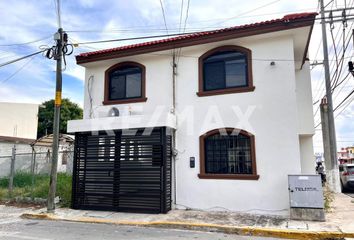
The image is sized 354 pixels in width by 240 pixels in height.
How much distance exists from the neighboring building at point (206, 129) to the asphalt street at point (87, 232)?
1.62 metres

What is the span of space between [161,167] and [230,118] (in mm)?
2832

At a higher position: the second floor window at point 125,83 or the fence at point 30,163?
the second floor window at point 125,83

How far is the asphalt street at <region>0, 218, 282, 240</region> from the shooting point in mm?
7094

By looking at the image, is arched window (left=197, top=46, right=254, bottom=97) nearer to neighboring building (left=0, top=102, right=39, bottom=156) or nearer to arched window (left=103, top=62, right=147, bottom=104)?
arched window (left=103, top=62, right=147, bottom=104)

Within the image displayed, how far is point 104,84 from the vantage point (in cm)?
1199

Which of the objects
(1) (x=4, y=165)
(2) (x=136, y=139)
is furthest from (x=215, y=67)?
(1) (x=4, y=165)

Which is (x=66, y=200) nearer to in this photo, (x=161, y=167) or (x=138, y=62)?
(x=161, y=167)

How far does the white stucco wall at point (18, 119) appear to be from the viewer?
28.9 m

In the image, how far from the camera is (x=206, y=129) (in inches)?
392

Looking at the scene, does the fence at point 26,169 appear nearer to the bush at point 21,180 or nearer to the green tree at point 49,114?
the bush at point 21,180

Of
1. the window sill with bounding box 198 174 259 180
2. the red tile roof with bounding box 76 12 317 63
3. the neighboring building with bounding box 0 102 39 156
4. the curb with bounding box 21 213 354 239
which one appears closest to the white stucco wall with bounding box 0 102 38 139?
the neighboring building with bounding box 0 102 39 156

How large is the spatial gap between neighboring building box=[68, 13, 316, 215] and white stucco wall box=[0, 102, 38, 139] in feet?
73.9

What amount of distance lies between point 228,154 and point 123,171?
365cm

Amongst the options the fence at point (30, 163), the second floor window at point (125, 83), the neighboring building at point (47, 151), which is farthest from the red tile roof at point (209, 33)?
the neighboring building at point (47, 151)
